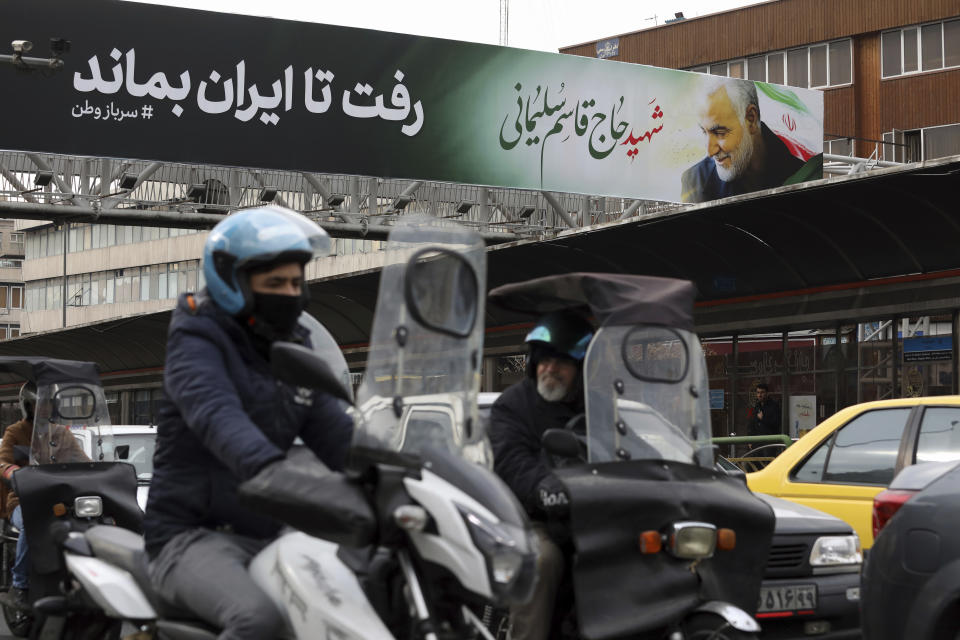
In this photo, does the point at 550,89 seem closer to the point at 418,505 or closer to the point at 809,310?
the point at 809,310

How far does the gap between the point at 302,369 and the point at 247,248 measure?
55 centimetres

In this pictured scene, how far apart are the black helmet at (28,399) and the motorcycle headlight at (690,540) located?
18.6ft

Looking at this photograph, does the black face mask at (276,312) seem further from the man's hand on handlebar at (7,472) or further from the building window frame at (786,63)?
the building window frame at (786,63)

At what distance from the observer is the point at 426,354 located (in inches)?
154

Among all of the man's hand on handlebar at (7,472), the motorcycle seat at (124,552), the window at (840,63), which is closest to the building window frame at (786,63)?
the window at (840,63)

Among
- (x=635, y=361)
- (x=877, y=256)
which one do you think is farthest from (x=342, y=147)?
(x=635, y=361)

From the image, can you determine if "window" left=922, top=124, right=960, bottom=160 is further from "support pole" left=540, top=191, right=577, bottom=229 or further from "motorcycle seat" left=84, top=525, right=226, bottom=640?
"motorcycle seat" left=84, top=525, right=226, bottom=640

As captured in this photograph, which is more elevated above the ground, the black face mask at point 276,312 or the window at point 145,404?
the black face mask at point 276,312

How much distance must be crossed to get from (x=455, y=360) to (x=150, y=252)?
80.8 metres

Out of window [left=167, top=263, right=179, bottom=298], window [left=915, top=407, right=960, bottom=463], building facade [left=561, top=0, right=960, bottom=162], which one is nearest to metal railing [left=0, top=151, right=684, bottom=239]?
building facade [left=561, top=0, right=960, bottom=162]

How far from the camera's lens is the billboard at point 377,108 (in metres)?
27.3

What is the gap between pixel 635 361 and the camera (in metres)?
5.88

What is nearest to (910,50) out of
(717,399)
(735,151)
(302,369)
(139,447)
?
(735,151)

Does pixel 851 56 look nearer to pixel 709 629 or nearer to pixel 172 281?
pixel 172 281
